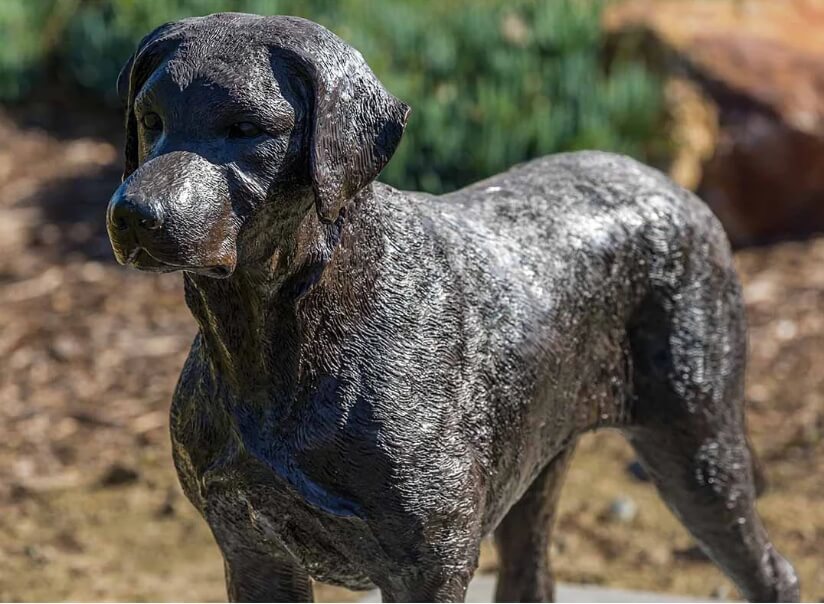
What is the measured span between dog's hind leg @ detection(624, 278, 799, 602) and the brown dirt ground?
150 centimetres

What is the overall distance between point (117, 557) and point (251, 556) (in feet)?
8.39

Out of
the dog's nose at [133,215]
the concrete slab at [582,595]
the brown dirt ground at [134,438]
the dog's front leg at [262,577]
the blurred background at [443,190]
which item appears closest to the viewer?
the dog's nose at [133,215]

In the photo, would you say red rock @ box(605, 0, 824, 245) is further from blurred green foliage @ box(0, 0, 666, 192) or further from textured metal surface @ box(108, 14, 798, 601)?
textured metal surface @ box(108, 14, 798, 601)

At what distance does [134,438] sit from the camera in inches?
246

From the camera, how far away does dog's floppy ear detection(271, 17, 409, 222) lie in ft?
8.00

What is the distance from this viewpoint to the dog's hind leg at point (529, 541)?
383 cm

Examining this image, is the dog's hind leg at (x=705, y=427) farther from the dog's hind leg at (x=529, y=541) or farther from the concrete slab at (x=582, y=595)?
the concrete slab at (x=582, y=595)

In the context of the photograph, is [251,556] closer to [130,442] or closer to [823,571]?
[823,571]

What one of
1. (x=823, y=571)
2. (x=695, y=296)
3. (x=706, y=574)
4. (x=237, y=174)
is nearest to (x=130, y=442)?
(x=706, y=574)

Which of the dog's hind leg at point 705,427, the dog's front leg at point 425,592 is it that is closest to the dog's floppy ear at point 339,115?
the dog's front leg at point 425,592

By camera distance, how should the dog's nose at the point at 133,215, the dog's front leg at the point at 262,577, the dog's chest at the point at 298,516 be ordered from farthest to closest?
the dog's front leg at the point at 262,577, the dog's chest at the point at 298,516, the dog's nose at the point at 133,215

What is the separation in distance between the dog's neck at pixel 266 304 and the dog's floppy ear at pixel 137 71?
0.27 metres

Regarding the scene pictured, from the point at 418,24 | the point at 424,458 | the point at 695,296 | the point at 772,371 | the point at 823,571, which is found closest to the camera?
the point at 424,458

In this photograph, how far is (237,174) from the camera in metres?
2.42
